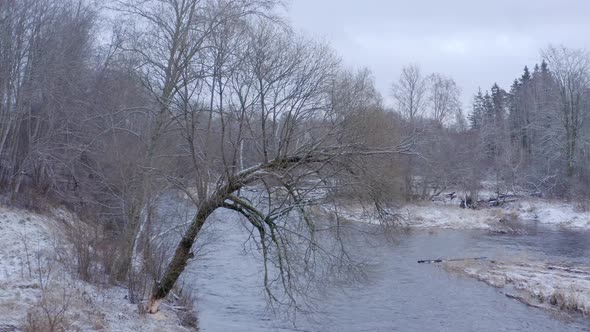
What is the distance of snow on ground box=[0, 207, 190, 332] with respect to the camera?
942 centimetres

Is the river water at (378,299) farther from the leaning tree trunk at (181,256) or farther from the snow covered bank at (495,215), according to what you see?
the snow covered bank at (495,215)

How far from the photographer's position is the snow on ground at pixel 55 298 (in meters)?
9.42

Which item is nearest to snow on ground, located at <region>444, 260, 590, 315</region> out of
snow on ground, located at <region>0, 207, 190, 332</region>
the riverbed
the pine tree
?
the riverbed

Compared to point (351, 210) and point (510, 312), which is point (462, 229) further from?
point (351, 210)

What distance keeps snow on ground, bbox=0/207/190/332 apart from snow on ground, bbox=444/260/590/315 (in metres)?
10.6

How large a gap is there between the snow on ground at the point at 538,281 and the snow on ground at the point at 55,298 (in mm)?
10605

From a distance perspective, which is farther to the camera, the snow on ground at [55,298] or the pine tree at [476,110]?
the pine tree at [476,110]

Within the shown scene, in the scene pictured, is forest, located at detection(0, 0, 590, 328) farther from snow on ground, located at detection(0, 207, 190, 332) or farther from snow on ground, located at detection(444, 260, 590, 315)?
snow on ground, located at detection(444, 260, 590, 315)

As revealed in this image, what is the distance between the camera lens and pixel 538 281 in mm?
18609

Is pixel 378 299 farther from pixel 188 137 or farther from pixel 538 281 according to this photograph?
pixel 188 137

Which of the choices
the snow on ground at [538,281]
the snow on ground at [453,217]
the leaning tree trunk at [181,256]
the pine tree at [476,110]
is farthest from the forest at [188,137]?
the pine tree at [476,110]

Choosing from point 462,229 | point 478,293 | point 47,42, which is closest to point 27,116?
point 47,42

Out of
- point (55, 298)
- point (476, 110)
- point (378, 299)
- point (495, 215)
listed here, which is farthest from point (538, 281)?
point (476, 110)

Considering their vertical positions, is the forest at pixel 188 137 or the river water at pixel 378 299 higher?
the forest at pixel 188 137
